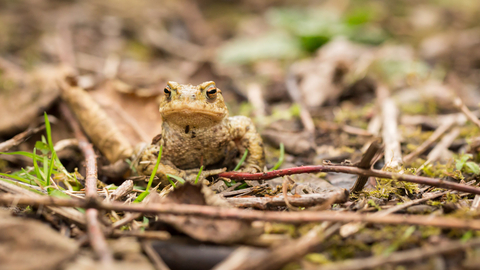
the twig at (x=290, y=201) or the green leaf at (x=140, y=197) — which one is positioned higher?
the green leaf at (x=140, y=197)

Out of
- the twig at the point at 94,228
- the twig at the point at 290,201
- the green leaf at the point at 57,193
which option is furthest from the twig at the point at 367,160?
the green leaf at the point at 57,193

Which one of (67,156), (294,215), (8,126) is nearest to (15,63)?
(8,126)

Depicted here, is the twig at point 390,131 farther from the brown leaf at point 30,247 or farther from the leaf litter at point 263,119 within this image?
the brown leaf at point 30,247

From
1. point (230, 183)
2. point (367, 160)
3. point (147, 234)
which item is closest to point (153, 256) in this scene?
point (147, 234)

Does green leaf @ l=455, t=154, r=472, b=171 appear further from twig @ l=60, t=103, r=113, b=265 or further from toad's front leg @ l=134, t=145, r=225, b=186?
twig @ l=60, t=103, r=113, b=265

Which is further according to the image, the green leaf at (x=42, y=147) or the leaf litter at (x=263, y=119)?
the green leaf at (x=42, y=147)

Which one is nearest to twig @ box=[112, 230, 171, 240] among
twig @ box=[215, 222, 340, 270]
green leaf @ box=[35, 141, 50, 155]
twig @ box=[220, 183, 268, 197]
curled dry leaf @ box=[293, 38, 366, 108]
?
twig @ box=[215, 222, 340, 270]
